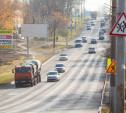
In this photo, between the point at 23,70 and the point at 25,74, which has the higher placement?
the point at 23,70

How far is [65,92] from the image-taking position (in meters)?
48.4

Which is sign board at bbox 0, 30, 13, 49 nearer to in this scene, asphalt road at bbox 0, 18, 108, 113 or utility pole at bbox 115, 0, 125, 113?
Result: asphalt road at bbox 0, 18, 108, 113

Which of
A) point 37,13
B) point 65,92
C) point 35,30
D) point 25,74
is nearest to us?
point 65,92

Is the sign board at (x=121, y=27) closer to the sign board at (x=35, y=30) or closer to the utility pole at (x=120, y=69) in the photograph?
the utility pole at (x=120, y=69)

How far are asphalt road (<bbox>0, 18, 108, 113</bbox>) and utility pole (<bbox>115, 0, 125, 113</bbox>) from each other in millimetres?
18824

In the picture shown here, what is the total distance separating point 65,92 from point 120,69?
36256 mm

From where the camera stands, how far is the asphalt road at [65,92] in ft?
112

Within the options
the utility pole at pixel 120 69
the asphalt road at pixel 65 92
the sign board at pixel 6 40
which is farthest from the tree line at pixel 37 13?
the utility pole at pixel 120 69

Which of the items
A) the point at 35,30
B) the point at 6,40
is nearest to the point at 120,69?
the point at 6,40

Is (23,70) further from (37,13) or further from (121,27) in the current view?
(37,13)

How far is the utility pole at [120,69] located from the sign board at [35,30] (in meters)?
74.1

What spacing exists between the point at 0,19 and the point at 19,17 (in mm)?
14000

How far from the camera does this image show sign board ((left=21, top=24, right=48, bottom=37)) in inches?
3401

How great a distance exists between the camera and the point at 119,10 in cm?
1222
